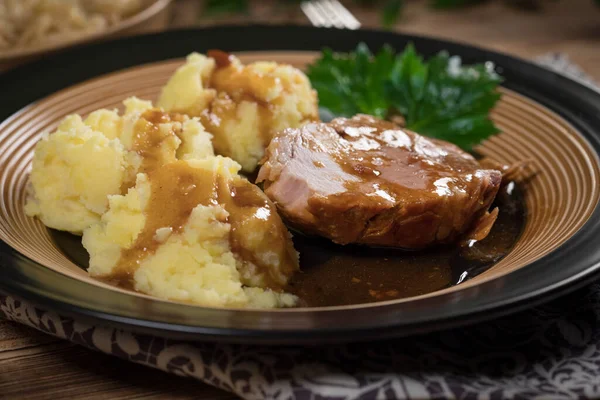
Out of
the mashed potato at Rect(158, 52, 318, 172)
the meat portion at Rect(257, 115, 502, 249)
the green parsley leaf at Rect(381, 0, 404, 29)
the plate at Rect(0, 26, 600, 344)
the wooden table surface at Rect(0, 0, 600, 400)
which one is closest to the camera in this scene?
A: the plate at Rect(0, 26, 600, 344)

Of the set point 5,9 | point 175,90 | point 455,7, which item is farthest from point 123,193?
point 455,7

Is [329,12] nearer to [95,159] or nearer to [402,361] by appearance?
[95,159]

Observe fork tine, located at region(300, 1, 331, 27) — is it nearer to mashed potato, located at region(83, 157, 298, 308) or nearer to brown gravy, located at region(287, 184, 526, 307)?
brown gravy, located at region(287, 184, 526, 307)

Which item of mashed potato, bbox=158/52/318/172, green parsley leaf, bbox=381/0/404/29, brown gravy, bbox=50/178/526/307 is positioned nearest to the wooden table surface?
green parsley leaf, bbox=381/0/404/29

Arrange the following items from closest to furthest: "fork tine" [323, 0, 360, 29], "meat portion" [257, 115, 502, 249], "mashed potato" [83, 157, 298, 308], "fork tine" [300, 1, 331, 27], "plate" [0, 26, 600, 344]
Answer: "plate" [0, 26, 600, 344] → "mashed potato" [83, 157, 298, 308] → "meat portion" [257, 115, 502, 249] → "fork tine" [323, 0, 360, 29] → "fork tine" [300, 1, 331, 27]

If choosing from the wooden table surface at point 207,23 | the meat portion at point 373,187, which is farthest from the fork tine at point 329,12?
the meat portion at point 373,187

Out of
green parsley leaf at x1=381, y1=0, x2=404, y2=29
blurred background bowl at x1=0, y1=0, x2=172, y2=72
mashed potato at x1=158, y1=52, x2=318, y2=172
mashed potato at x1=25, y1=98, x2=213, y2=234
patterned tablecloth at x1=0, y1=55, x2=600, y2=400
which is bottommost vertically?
patterned tablecloth at x1=0, y1=55, x2=600, y2=400

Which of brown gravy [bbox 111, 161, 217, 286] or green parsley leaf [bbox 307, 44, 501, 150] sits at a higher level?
green parsley leaf [bbox 307, 44, 501, 150]

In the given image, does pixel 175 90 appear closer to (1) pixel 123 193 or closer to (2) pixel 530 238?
(1) pixel 123 193
